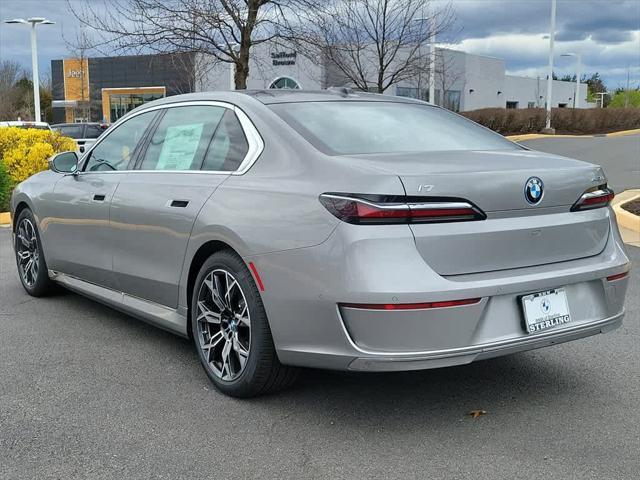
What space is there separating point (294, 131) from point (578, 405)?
2037 millimetres

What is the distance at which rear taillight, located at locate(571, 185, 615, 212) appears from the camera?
361 cm

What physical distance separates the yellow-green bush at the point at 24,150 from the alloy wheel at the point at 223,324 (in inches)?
393

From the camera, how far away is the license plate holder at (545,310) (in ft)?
11.0

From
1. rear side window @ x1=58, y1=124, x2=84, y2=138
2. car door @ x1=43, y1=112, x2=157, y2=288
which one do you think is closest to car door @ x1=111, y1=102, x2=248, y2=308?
car door @ x1=43, y1=112, x2=157, y2=288

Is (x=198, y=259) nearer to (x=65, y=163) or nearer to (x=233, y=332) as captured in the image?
(x=233, y=332)

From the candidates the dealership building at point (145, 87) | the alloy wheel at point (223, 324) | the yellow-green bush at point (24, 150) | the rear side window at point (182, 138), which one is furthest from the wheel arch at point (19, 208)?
the dealership building at point (145, 87)

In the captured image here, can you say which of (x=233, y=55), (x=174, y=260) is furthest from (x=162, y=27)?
(x=174, y=260)

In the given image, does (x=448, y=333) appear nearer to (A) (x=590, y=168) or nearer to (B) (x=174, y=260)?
(A) (x=590, y=168)

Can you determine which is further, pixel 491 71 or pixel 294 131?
pixel 491 71

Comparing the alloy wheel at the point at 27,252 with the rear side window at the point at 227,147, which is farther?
the alloy wheel at the point at 27,252

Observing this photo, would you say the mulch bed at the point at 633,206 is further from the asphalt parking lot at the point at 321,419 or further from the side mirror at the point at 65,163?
the side mirror at the point at 65,163

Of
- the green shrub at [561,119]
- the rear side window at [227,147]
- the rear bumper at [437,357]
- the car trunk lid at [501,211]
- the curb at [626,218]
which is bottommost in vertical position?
the curb at [626,218]

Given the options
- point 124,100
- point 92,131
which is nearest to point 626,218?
point 92,131

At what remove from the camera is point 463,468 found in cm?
308
